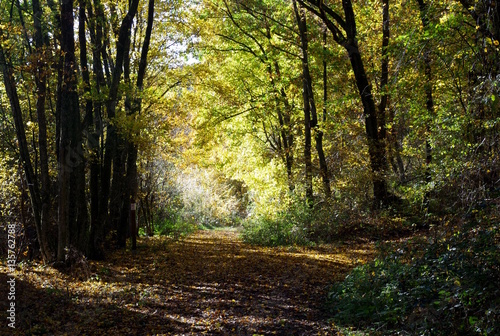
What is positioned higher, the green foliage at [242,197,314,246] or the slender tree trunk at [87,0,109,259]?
the slender tree trunk at [87,0,109,259]

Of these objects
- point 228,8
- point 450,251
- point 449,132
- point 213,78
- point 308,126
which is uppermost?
point 228,8

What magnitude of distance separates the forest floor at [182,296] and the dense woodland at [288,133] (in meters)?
0.26

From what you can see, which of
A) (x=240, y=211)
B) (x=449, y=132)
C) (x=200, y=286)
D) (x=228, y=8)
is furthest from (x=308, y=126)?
(x=240, y=211)

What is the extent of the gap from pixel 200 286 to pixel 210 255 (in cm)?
386

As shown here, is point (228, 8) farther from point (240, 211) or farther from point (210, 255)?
point (240, 211)

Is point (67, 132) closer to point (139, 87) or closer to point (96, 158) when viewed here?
point (96, 158)

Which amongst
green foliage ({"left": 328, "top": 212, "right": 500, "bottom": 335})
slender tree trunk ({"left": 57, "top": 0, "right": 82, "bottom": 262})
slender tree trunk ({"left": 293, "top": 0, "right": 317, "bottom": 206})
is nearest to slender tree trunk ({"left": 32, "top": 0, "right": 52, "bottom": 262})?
slender tree trunk ({"left": 57, "top": 0, "right": 82, "bottom": 262})

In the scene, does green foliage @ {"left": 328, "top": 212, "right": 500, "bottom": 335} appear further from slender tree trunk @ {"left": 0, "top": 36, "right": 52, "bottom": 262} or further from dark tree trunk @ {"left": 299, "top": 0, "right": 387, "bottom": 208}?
dark tree trunk @ {"left": 299, "top": 0, "right": 387, "bottom": 208}

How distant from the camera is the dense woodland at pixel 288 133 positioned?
14.6 feet

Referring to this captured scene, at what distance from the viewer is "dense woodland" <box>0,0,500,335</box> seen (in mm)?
4441

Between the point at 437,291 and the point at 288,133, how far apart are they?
46.0 feet

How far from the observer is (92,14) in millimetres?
10570

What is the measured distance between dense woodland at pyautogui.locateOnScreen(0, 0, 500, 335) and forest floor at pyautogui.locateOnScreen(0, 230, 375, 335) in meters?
0.26

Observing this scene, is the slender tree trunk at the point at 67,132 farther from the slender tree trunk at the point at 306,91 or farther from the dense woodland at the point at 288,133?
the slender tree trunk at the point at 306,91
